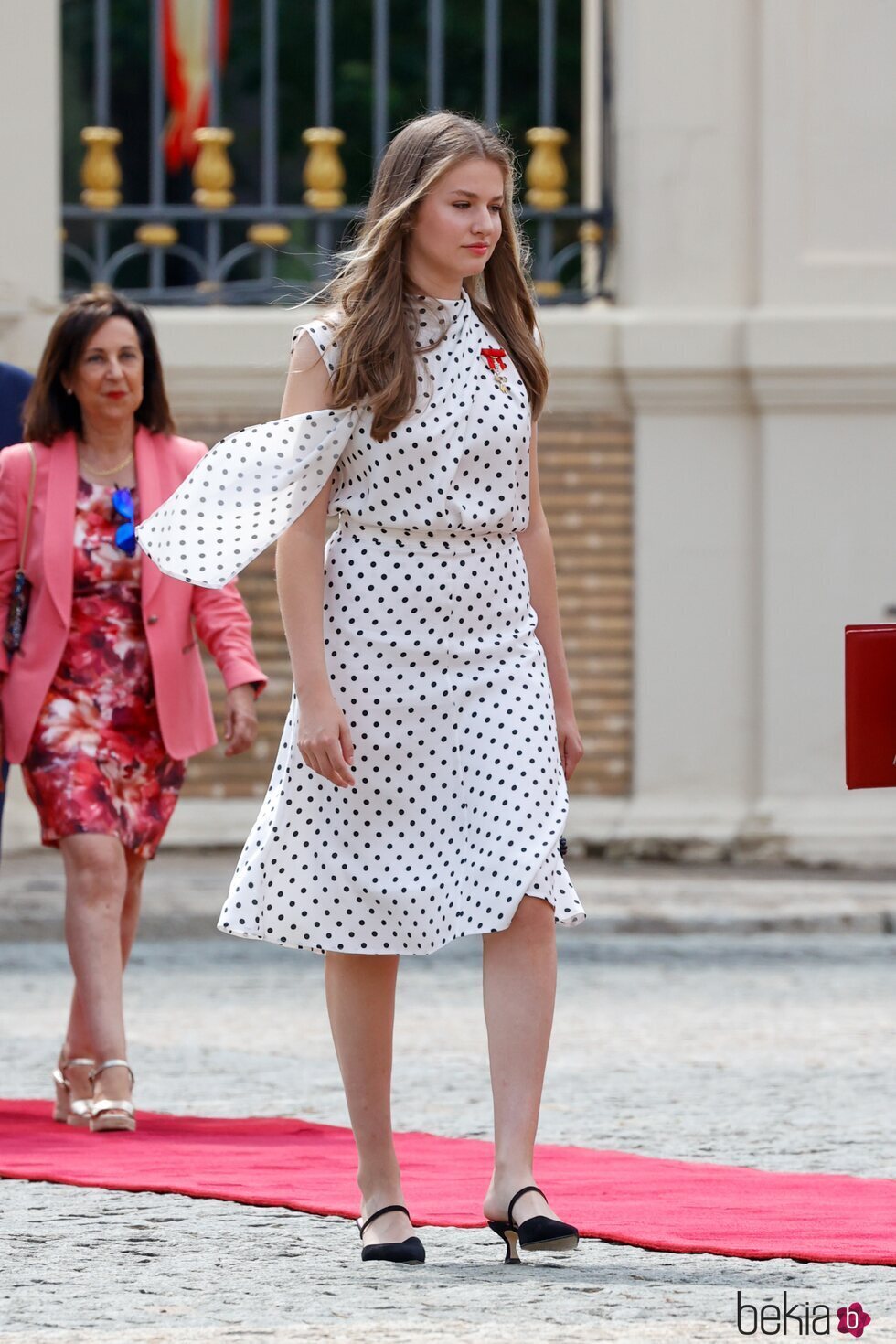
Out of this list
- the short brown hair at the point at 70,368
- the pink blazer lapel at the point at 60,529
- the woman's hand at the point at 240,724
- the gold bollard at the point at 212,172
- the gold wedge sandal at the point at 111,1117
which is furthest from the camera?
the gold bollard at the point at 212,172

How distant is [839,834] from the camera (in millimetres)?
12078

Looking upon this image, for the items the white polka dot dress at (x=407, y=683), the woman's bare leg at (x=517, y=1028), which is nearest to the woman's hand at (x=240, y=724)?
the white polka dot dress at (x=407, y=683)

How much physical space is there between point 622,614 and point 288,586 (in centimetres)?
829

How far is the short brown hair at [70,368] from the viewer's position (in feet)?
19.8

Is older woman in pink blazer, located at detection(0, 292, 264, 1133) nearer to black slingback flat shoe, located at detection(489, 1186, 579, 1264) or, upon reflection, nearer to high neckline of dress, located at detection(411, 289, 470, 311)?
high neckline of dress, located at detection(411, 289, 470, 311)

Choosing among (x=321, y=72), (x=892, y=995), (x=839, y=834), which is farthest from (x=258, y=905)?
(x=321, y=72)

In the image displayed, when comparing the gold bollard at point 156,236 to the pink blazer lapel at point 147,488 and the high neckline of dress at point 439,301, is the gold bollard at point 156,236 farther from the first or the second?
the high neckline of dress at point 439,301

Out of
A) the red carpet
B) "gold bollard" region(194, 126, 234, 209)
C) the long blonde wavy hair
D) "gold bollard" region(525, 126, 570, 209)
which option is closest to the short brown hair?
the red carpet

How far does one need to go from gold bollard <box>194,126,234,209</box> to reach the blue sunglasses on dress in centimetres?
680

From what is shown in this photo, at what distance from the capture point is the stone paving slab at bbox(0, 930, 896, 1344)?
378 centimetres

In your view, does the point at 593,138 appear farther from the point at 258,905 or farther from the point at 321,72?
the point at 258,905

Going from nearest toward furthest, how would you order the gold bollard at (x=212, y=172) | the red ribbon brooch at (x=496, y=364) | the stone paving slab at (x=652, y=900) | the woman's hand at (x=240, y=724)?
the red ribbon brooch at (x=496, y=364) → the woman's hand at (x=240, y=724) → the stone paving slab at (x=652, y=900) → the gold bollard at (x=212, y=172)

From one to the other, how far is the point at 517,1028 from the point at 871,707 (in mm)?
696

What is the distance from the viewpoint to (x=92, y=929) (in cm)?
586
